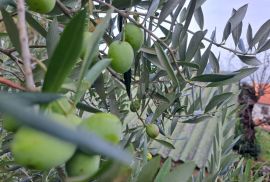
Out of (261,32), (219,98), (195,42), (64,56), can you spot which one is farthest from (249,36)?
(64,56)

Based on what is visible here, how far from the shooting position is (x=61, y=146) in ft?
1.05

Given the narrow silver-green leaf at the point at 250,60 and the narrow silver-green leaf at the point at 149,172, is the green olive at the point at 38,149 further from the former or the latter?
the narrow silver-green leaf at the point at 250,60

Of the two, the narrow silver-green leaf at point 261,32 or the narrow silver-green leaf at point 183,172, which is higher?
the narrow silver-green leaf at point 261,32

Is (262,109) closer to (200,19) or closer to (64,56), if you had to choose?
(200,19)

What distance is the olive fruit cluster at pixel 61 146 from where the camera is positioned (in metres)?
0.31

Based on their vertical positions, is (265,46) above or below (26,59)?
below

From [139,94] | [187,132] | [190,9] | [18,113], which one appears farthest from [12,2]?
[187,132]

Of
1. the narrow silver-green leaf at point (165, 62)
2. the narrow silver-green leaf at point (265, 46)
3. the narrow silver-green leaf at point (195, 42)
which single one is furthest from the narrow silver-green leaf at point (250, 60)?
the narrow silver-green leaf at point (165, 62)

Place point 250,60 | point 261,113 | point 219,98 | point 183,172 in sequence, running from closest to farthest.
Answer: point 183,172, point 250,60, point 219,98, point 261,113

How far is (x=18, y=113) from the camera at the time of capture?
20 centimetres

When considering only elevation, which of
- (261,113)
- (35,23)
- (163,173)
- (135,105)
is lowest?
(261,113)

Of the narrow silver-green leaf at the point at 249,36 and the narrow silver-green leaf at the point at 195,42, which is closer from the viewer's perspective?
the narrow silver-green leaf at the point at 195,42

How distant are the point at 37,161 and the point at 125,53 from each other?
0.29 meters

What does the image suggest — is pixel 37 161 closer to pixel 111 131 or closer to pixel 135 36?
pixel 111 131
